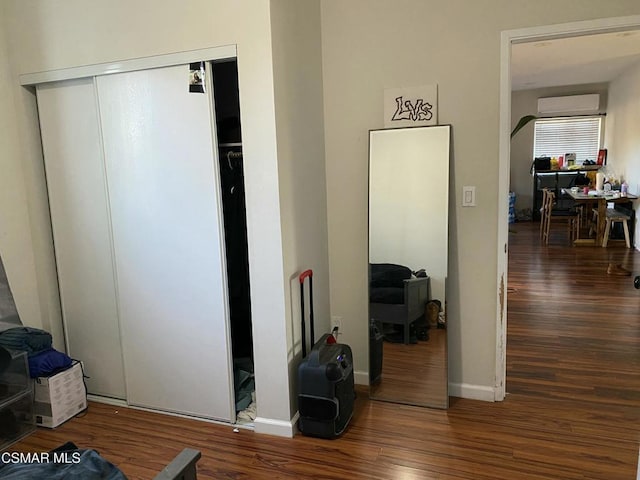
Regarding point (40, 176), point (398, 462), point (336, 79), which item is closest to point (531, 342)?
point (398, 462)

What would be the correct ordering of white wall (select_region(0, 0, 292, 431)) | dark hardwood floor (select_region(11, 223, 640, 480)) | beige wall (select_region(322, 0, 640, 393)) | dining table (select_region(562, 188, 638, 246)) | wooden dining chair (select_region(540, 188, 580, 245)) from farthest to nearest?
wooden dining chair (select_region(540, 188, 580, 245))
dining table (select_region(562, 188, 638, 246))
beige wall (select_region(322, 0, 640, 393))
white wall (select_region(0, 0, 292, 431))
dark hardwood floor (select_region(11, 223, 640, 480))

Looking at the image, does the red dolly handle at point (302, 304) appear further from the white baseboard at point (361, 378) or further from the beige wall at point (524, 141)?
the beige wall at point (524, 141)

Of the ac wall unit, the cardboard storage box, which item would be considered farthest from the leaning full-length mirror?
the ac wall unit

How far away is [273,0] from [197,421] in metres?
2.34

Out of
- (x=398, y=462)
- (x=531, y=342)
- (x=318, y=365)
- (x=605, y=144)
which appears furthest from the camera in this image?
(x=605, y=144)

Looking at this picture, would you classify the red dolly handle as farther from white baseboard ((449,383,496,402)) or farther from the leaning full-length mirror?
white baseboard ((449,383,496,402))

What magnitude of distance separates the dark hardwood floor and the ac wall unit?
7250mm

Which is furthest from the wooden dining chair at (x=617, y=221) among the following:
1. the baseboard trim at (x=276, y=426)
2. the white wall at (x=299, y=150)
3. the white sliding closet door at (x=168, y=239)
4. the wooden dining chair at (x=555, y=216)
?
the white sliding closet door at (x=168, y=239)

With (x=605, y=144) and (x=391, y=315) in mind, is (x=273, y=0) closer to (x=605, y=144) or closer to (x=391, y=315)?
(x=391, y=315)

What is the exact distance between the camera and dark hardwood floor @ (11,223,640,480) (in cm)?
224

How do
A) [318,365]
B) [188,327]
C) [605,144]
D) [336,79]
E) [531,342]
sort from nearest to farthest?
[318,365] < [188,327] < [336,79] < [531,342] < [605,144]

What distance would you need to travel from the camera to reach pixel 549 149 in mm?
9992

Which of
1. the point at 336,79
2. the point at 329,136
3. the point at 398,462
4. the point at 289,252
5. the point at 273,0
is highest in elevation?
the point at 273,0

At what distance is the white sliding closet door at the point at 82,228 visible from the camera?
279 cm
